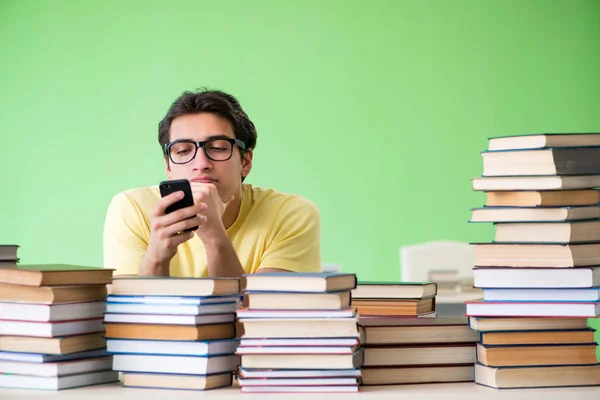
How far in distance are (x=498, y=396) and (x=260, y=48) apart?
14.4ft

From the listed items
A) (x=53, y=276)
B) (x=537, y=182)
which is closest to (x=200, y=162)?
(x=53, y=276)

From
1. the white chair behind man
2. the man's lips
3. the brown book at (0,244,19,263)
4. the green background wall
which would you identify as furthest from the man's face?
the green background wall

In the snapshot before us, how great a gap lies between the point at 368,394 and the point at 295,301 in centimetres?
21

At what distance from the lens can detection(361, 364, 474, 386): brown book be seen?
5.11 feet

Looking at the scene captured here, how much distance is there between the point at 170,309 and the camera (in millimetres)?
1494

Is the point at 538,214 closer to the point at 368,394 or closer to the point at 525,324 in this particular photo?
the point at 525,324

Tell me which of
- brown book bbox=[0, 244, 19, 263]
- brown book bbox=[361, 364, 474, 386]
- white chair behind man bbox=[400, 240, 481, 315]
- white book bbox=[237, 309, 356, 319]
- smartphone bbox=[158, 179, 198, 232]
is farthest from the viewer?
white chair behind man bbox=[400, 240, 481, 315]

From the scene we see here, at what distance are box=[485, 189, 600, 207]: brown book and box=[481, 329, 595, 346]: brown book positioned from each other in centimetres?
24

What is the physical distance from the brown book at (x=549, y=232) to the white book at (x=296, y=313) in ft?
1.12

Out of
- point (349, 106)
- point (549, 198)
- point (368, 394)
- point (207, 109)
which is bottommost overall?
point (368, 394)

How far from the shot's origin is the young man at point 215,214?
225 centimetres

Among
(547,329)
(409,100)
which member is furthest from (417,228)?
(547,329)

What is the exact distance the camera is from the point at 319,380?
145cm

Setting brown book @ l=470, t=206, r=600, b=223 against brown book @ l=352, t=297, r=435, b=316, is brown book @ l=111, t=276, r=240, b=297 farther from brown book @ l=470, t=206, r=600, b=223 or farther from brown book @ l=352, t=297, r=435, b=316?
brown book @ l=470, t=206, r=600, b=223
